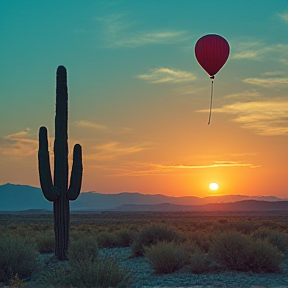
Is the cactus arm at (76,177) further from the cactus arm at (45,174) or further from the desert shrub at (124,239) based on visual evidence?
the desert shrub at (124,239)

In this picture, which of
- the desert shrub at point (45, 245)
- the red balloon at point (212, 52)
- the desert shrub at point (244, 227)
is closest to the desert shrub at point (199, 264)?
the red balloon at point (212, 52)

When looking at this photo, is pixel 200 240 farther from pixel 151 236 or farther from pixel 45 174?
pixel 45 174

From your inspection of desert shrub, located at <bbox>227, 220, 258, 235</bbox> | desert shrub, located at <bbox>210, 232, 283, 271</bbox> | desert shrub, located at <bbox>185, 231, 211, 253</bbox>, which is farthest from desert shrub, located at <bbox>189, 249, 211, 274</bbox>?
desert shrub, located at <bbox>227, 220, 258, 235</bbox>

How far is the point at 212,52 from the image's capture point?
77.7ft

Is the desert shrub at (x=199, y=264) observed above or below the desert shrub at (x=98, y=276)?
below

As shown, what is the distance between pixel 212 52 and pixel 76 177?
887 centimetres

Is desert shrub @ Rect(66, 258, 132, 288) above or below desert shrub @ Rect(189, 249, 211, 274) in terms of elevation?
above

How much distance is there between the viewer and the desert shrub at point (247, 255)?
16781 millimetres

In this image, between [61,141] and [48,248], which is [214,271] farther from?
[48,248]

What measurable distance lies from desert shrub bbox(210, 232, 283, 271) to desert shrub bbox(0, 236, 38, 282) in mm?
6452

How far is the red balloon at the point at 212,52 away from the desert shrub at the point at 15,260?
12304mm

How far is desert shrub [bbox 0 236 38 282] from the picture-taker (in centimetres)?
1595

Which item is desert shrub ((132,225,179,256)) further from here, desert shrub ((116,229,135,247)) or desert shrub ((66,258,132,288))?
desert shrub ((66,258,132,288))

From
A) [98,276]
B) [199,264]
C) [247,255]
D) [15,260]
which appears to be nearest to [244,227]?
[247,255]
